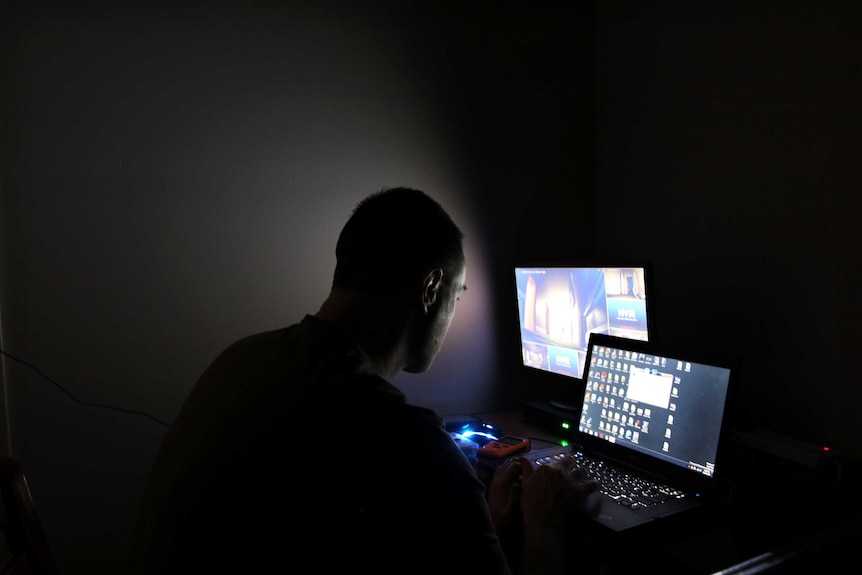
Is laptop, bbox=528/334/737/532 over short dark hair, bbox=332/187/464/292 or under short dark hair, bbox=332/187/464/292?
under

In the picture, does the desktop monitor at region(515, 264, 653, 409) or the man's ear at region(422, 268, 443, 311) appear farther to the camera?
the desktop monitor at region(515, 264, 653, 409)

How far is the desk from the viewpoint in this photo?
112 centimetres

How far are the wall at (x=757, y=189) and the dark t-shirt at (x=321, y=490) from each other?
1.18 metres

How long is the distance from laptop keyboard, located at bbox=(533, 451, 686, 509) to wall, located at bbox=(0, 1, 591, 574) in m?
0.79

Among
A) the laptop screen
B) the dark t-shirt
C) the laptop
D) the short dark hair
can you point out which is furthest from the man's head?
the laptop screen

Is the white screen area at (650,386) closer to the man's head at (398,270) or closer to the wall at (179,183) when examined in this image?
the man's head at (398,270)

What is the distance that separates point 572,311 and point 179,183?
1.32m

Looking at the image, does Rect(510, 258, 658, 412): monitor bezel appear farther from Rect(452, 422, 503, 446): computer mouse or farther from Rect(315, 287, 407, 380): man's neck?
Rect(315, 287, 407, 380): man's neck

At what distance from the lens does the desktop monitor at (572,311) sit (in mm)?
1719

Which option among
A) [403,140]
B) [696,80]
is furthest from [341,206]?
[696,80]

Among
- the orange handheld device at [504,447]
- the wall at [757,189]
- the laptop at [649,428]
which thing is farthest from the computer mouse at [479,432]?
the wall at [757,189]

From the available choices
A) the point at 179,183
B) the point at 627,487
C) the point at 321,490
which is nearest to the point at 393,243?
the point at 321,490

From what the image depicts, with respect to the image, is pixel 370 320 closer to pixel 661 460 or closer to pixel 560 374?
pixel 661 460

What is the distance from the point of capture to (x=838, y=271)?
1.53 m
